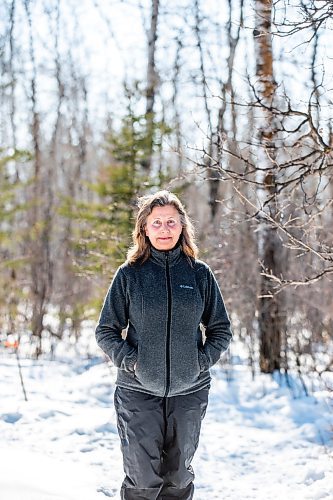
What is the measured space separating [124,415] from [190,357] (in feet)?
1.45

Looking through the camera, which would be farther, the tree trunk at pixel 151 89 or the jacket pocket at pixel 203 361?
the tree trunk at pixel 151 89

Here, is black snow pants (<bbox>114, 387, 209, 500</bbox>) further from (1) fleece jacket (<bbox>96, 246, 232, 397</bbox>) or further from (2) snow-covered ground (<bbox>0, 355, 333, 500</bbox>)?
(2) snow-covered ground (<bbox>0, 355, 333, 500</bbox>)

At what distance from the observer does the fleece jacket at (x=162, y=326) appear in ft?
9.93

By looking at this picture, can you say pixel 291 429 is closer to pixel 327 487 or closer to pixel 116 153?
pixel 327 487

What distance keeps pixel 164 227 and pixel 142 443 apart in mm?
1082

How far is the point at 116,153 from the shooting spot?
848 cm

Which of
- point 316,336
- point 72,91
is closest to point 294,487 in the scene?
point 316,336

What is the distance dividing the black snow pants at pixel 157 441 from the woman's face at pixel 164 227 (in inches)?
30.3

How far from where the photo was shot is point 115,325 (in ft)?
10.3

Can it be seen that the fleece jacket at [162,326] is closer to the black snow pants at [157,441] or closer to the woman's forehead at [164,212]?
the black snow pants at [157,441]

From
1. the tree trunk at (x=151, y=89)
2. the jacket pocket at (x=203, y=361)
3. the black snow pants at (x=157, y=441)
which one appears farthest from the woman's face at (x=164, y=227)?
the tree trunk at (x=151, y=89)

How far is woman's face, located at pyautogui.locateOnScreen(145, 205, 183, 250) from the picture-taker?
3201 millimetres

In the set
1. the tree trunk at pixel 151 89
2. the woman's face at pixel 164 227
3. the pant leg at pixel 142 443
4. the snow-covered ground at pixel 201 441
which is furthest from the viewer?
the tree trunk at pixel 151 89

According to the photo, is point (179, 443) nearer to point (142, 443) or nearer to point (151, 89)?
point (142, 443)
